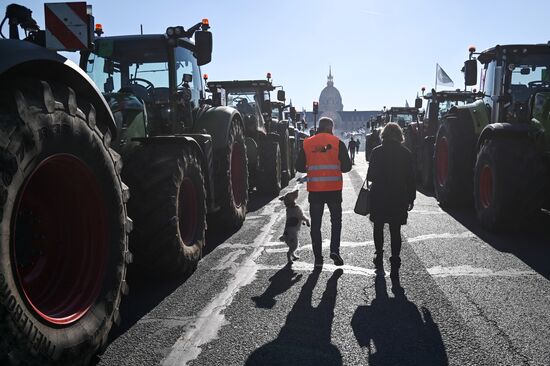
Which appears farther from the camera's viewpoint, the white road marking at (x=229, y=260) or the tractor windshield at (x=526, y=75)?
the tractor windshield at (x=526, y=75)

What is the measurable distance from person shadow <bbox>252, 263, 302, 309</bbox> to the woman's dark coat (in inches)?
40.9

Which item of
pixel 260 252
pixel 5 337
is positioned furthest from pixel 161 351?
pixel 260 252

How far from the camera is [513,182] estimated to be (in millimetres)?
6879

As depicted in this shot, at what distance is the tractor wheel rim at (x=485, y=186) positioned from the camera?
7.70 meters

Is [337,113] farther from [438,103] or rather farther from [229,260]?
[229,260]

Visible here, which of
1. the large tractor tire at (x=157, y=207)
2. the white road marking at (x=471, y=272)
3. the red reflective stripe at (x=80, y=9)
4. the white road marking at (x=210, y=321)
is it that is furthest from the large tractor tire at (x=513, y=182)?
the red reflective stripe at (x=80, y=9)

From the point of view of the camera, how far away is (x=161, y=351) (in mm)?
3504

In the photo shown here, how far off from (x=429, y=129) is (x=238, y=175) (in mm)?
6716

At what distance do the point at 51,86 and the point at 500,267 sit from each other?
4560mm

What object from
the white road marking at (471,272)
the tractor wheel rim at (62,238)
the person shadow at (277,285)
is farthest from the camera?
the white road marking at (471,272)

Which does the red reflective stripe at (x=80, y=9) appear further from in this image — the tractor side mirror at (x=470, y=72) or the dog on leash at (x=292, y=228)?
the tractor side mirror at (x=470, y=72)

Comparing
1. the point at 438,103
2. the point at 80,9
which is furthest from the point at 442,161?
the point at 80,9

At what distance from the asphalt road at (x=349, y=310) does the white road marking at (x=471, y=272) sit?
0.02 meters

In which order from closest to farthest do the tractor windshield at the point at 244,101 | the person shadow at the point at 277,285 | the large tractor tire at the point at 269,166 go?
the person shadow at the point at 277,285, the large tractor tire at the point at 269,166, the tractor windshield at the point at 244,101
